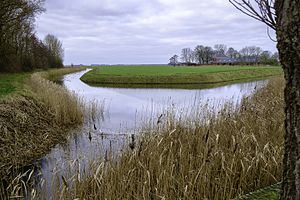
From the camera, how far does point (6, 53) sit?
28.3 meters

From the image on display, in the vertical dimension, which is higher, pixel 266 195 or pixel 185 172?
pixel 266 195

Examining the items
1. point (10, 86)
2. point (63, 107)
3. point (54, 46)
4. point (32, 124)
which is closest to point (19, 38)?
point (10, 86)

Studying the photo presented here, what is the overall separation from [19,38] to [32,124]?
91.1ft

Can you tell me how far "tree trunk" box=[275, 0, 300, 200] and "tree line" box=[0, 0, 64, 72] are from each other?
20.3 meters

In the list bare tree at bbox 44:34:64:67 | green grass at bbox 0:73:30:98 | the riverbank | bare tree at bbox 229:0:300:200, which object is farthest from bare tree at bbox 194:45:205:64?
bare tree at bbox 229:0:300:200

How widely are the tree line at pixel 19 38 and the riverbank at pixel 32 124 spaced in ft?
36.1

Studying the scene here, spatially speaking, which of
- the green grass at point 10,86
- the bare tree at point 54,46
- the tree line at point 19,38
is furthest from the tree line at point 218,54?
the green grass at point 10,86

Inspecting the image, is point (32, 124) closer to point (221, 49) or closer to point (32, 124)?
point (32, 124)

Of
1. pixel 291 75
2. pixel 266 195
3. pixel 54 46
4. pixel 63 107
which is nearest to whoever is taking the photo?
pixel 291 75

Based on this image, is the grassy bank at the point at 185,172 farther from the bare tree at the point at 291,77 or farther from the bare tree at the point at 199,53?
the bare tree at the point at 199,53

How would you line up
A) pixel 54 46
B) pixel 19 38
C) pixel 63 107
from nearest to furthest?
pixel 63 107
pixel 19 38
pixel 54 46

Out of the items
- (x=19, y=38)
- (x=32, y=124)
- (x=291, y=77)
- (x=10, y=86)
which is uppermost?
(x=19, y=38)

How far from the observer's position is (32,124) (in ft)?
29.2

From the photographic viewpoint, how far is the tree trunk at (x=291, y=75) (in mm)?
1742
